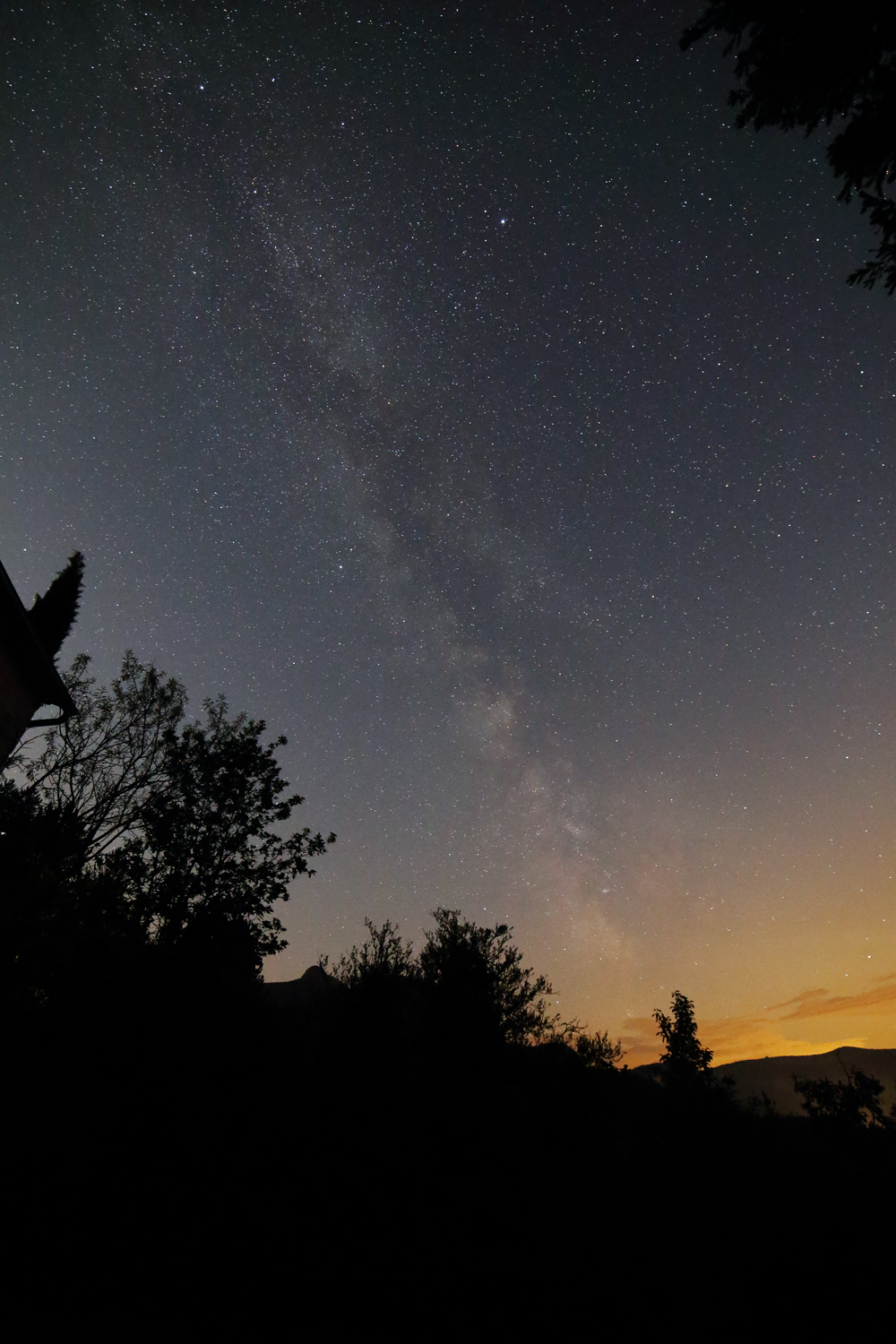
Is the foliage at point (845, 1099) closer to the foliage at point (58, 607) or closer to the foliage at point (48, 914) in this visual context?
the foliage at point (48, 914)

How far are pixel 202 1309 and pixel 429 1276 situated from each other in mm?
4988

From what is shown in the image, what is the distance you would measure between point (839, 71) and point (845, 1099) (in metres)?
59.4

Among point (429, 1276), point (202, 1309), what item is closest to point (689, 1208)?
point (429, 1276)

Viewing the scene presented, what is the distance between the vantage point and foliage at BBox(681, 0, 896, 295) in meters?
6.05

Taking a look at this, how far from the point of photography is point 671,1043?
66250 mm

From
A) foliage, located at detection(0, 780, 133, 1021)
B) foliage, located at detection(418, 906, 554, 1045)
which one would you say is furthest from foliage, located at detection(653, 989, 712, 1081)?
foliage, located at detection(0, 780, 133, 1021)

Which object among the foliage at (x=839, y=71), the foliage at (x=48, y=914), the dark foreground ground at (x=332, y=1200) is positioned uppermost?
the foliage at (x=839, y=71)

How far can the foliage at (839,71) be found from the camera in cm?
605

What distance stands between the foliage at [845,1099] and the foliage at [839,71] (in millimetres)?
50557

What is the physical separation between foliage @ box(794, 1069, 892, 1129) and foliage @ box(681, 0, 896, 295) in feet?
166

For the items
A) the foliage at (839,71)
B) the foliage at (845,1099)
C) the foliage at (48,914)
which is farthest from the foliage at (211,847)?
the foliage at (845,1099)

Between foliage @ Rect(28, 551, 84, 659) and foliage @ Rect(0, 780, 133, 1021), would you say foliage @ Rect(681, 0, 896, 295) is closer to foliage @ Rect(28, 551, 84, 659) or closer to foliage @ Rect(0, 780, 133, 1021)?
foliage @ Rect(0, 780, 133, 1021)

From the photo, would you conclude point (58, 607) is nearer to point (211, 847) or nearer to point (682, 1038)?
point (211, 847)

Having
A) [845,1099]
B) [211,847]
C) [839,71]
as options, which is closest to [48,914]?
[211,847]
